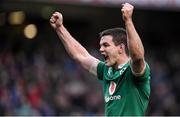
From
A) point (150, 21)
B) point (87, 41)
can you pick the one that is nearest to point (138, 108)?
point (87, 41)

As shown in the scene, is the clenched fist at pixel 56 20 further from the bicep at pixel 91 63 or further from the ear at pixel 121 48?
the ear at pixel 121 48

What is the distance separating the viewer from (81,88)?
15477 millimetres

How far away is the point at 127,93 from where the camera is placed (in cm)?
673

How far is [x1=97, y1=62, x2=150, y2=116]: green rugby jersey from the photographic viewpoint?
22.0ft

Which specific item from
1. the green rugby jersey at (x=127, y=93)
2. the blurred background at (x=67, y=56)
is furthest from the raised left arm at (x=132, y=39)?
the blurred background at (x=67, y=56)

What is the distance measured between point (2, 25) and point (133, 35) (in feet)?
35.1

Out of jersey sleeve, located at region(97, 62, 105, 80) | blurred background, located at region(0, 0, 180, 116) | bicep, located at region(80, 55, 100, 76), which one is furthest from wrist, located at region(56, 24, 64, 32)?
blurred background, located at region(0, 0, 180, 116)

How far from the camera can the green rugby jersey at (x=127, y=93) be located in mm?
6707

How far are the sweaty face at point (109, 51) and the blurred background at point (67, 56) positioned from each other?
668 cm

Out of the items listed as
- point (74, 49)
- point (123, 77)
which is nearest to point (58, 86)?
point (74, 49)

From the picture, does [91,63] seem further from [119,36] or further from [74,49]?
[119,36]

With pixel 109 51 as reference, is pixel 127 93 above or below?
below

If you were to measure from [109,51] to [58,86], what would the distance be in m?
8.36

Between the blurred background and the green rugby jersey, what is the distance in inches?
265
